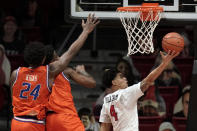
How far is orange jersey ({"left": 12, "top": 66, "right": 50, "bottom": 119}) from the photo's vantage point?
5.20 m

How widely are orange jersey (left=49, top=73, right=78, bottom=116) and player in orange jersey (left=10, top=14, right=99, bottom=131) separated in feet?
0.60

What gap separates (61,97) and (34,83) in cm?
40

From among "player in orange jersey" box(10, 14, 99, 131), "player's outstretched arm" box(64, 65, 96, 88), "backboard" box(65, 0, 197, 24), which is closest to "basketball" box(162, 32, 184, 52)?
"backboard" box(65, 0, 197, 24)

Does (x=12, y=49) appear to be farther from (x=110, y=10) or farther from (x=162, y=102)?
(x=110, y=10)

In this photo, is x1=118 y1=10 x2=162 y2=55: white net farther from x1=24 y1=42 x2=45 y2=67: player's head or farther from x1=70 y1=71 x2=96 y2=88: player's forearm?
x1=24 y1=42 x2=45 y2=67: player's head

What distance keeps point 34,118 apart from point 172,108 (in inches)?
131

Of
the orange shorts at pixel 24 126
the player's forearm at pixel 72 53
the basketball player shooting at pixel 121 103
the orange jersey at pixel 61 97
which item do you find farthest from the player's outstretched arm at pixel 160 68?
the orange shorts at pixel 24 126

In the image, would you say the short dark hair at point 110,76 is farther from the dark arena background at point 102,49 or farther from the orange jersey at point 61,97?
the dark arena background at point 102,49

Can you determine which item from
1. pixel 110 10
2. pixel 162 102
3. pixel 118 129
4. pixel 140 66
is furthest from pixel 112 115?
pixel 140 66

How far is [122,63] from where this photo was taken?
805 cm

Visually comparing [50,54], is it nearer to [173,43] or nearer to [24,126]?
[24,126]

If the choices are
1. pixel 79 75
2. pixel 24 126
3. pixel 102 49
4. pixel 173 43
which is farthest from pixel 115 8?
pixel 102 49

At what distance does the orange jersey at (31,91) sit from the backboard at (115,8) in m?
0.80

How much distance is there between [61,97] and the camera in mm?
5480
